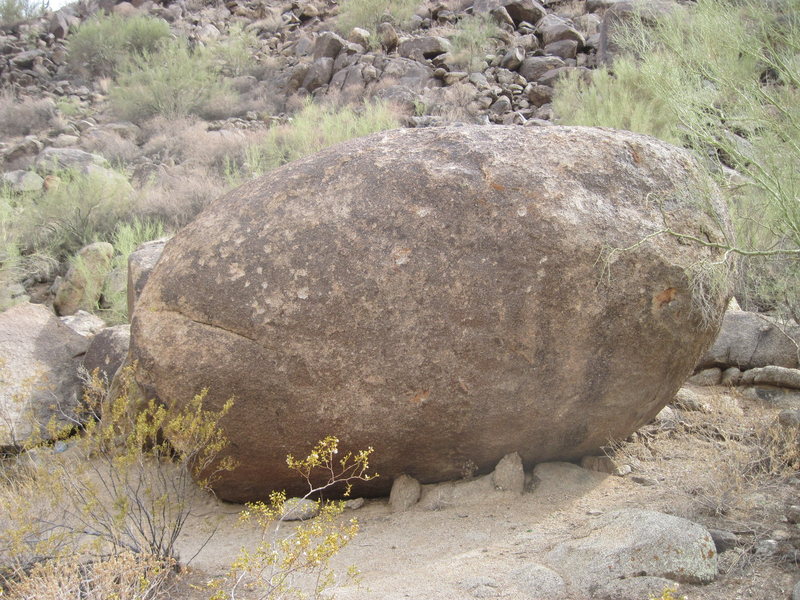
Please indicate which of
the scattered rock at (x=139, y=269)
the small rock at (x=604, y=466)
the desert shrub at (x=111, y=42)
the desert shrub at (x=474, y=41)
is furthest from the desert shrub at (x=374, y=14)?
the small rock at (x=604, y=466)

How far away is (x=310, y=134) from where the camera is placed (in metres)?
11.0

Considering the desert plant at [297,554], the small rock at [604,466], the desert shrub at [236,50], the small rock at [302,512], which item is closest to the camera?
the desert plant at [297,554]

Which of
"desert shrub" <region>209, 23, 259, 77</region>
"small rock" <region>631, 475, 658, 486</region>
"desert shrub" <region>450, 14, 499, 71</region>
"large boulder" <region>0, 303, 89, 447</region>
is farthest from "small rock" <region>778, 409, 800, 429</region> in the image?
"desert shrub" <region>209, 23, 259, 77</region>

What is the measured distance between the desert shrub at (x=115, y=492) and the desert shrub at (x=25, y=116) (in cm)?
1235

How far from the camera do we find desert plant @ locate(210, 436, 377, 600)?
8.84 ft

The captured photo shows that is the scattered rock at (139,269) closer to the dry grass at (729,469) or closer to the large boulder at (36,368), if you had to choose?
the large boulder at (36,368)

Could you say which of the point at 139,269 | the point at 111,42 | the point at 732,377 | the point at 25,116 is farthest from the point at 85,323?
the point at 111,42

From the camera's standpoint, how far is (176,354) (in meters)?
3.78

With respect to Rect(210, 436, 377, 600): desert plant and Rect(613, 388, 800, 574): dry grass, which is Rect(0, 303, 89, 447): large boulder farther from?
Rect(613, 388, 800, 574): dry grass

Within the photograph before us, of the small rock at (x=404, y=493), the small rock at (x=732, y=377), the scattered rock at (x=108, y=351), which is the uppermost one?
the scattered rock at (x=108, y=351)

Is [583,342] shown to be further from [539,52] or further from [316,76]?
[316,76]

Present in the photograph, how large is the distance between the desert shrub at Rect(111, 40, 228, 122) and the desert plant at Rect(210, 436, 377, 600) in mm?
12551

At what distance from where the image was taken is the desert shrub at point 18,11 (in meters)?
20.2

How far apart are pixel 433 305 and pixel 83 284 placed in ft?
18.7
